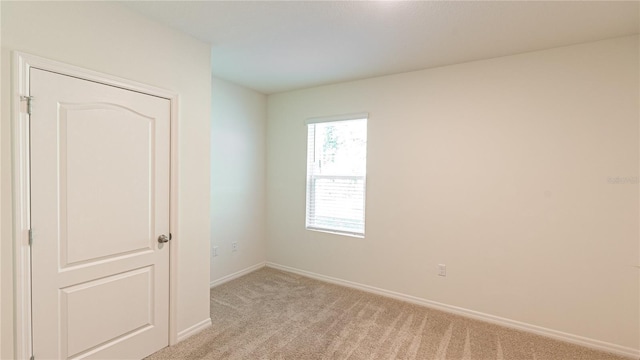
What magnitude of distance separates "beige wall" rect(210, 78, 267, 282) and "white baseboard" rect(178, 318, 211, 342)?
94cm

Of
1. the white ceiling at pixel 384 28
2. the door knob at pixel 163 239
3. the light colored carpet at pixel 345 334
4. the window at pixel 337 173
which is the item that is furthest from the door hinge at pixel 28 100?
the window at pixel 337 173

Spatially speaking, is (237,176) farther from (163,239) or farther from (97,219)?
(97,219)

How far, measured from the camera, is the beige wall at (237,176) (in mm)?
3551

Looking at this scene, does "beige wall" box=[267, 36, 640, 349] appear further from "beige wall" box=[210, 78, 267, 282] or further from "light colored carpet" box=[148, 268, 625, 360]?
"beige wall" box=[210, 78, 267, 282]

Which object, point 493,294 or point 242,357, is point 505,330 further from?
point 242,357

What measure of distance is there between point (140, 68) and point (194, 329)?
7.09 ft

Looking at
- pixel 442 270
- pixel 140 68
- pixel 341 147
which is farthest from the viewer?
pixel 341 147

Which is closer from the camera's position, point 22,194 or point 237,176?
point 22,194

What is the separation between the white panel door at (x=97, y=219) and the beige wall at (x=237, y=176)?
4.18 feet

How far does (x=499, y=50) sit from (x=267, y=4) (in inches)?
81.4

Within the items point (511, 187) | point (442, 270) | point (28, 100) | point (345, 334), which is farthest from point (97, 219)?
point (511, 187)

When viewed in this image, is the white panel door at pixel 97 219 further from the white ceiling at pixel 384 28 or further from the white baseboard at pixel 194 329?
the white ceiling at pixel 384 28

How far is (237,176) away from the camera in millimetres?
3838

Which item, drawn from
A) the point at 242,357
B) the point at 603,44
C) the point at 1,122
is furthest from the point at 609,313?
the point at 1,122
